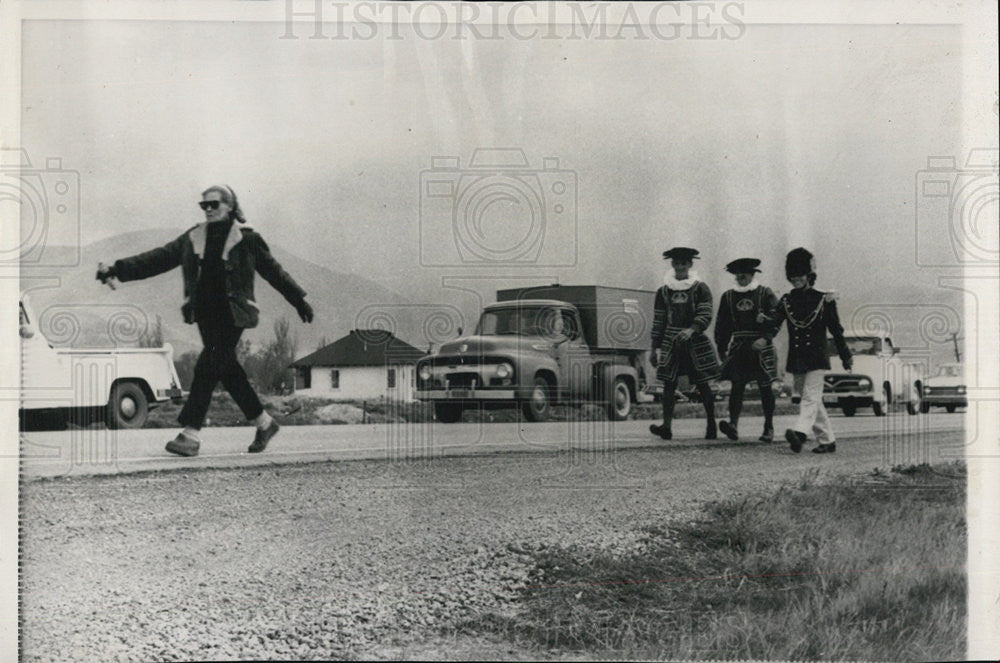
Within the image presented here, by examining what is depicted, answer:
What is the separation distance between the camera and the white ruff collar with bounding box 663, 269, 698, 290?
4723 millimetres

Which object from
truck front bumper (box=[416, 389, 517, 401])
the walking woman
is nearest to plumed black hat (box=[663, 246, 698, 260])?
truck front bumper (box=[416, 389, 517, 401])

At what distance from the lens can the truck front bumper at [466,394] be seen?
4.61 metres

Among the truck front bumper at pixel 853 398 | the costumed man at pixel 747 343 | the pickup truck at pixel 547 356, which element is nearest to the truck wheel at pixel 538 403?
the pickup truck at pixel 547 356

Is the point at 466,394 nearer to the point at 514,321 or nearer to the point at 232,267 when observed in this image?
the point at 514,321

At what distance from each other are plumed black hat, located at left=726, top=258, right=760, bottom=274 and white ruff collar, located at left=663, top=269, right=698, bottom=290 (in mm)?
205

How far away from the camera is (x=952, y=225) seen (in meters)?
4.75

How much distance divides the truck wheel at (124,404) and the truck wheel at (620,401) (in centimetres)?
→ 246

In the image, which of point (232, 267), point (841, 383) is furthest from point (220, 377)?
point (841, 383)

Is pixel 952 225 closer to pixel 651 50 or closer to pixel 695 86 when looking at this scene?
pixel 695 86

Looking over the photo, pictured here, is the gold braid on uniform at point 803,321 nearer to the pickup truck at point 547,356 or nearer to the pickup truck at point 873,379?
the pickup truck at point 873,379

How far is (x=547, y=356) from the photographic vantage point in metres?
4.73

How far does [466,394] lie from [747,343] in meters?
1.59

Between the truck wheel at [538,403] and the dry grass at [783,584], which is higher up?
the truck wheel at [538,403]

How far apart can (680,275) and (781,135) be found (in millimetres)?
935
